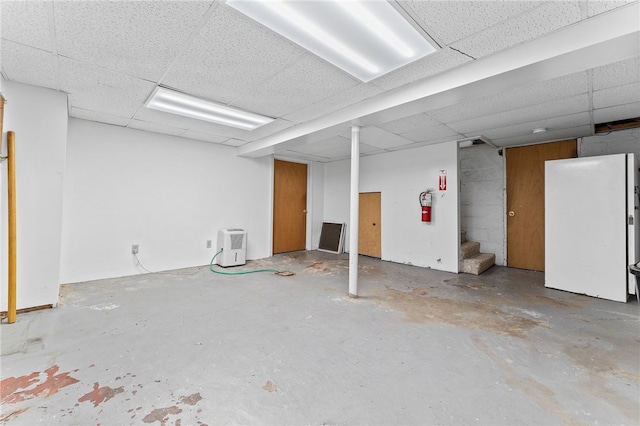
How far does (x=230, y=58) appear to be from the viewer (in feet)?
7.52

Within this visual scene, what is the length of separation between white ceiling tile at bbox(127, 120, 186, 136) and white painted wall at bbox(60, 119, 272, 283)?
14 centimetres

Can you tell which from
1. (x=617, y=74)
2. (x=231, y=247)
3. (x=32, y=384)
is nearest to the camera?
(x=32, y=384)

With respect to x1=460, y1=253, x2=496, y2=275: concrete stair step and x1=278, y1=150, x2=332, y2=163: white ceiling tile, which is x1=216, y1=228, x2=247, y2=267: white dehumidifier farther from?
x1=460, y1=253, x2=496, y2=275: concrete stair step

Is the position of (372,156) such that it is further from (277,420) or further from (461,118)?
(277,420)

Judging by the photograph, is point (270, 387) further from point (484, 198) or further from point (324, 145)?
point (484, 198)

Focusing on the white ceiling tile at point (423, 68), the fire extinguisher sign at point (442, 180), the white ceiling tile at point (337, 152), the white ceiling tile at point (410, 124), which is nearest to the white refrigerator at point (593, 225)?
the fire extinguisher sign at point (442, 180)

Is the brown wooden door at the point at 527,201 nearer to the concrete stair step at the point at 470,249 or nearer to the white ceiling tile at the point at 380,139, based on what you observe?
the concrete stair step at the point at 470,249

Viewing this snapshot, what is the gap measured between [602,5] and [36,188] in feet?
17.0

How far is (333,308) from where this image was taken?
10.0 feet

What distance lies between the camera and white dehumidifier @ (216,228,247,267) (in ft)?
16.5

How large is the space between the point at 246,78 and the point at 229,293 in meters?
2.67

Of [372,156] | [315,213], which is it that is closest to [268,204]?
[315,213]

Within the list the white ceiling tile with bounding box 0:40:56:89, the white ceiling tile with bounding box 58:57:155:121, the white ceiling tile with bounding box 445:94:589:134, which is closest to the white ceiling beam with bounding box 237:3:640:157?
the white ceiling tile with bounding box 445:94:589:134

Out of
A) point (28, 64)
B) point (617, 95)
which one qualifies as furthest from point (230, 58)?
point (617, 95)
